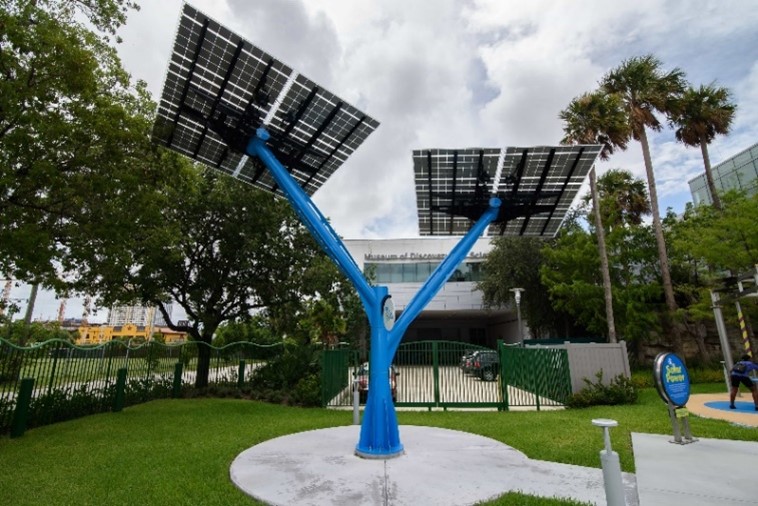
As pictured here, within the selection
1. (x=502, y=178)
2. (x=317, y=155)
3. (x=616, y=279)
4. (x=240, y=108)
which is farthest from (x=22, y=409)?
(x=616, y=279)

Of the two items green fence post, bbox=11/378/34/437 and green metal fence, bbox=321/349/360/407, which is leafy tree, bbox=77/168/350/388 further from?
green fence post, bbox=11/378/34/437

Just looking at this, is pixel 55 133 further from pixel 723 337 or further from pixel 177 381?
pixel 723 337

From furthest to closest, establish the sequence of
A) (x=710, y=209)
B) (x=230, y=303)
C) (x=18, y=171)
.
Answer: (x=710, y=209), (x=230, y=303), (x=18, y=171)

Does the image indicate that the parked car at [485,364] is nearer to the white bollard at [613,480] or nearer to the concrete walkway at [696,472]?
the concrete walkway at [696,472]

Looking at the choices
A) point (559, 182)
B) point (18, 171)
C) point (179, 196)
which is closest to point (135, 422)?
point (18, 171)

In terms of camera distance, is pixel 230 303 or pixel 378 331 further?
pixel 230 303

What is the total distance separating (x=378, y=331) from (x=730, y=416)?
10.5 meters

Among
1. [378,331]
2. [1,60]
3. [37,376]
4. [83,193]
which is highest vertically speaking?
[1,60]

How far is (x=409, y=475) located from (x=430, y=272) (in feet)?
113

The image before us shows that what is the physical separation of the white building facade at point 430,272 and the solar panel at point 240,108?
1031 inches

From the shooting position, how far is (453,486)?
19.0 ft

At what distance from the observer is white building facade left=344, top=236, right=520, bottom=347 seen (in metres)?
37.7

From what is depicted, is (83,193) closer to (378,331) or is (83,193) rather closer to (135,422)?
(135,422)

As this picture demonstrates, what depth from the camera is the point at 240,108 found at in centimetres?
887
